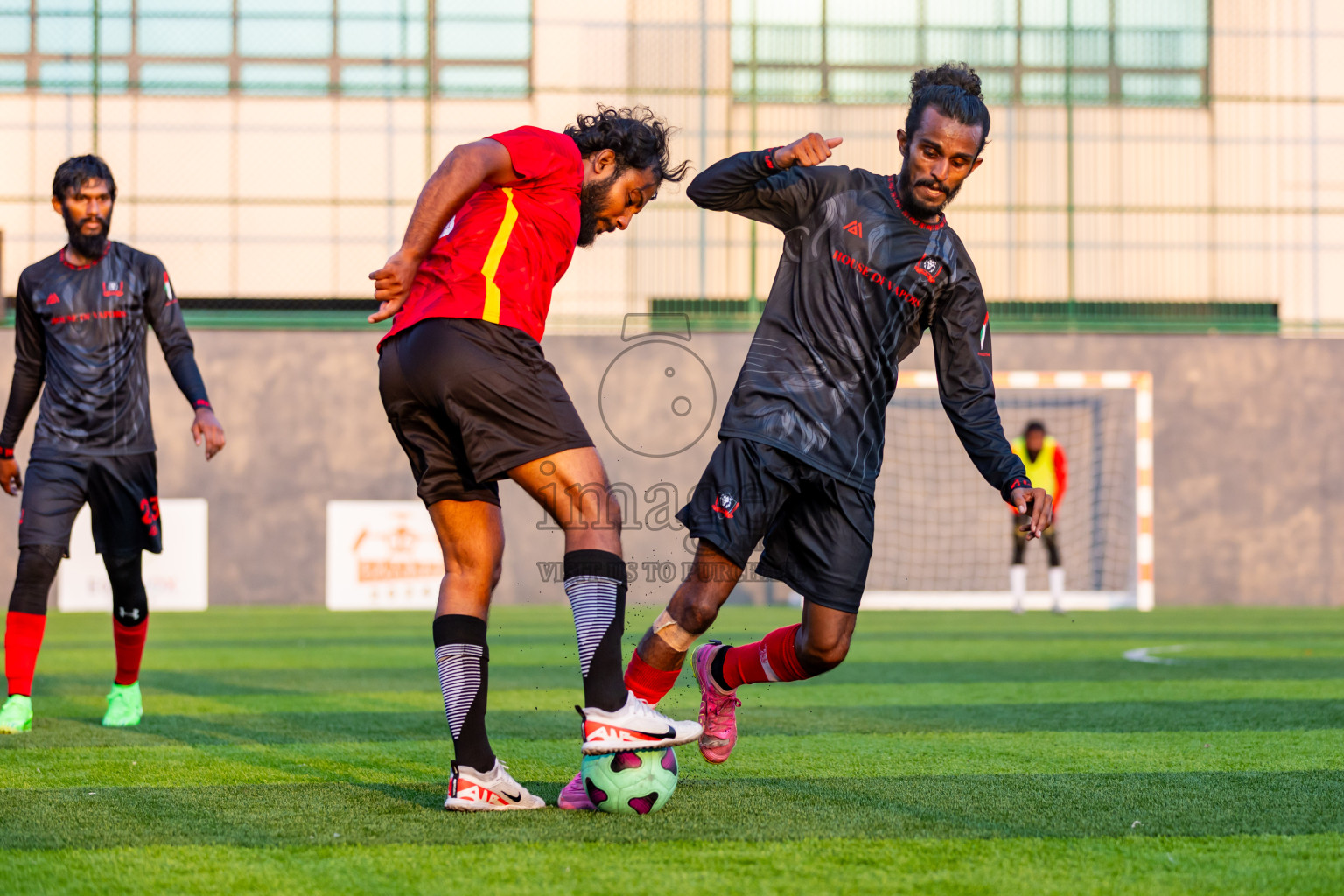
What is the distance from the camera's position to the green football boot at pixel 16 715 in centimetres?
480

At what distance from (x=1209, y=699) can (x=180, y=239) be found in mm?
14494

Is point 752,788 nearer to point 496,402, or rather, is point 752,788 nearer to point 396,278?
point 496,402

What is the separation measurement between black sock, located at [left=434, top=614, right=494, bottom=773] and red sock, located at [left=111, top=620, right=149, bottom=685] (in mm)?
2331

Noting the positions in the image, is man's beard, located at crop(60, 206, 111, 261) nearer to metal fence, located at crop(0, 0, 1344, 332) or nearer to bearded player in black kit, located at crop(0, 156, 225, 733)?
bearded player in black kit, located at crop(0, 156, 225, 733)

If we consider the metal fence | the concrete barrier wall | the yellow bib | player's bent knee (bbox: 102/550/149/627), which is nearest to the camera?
player's bent knee (bbox: 102/550/149/627)

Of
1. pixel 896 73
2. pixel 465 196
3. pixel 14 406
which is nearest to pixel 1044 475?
pixel 896 73

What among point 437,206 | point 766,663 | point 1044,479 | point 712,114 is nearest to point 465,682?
point 766,663

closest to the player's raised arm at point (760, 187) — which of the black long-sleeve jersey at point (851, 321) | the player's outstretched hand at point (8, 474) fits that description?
the black long-sleeve jersey at point (851, 321)

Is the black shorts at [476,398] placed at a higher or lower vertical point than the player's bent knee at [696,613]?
higher

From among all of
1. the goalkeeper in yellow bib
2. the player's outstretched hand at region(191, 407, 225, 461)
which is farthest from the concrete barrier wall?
the player's outstretched hand at region(191, 407, 225, 461)

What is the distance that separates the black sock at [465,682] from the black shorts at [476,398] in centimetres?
33

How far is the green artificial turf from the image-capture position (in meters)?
2.55

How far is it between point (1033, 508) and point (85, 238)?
3.67m

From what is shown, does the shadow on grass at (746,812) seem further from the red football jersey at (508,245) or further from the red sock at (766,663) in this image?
the red football jersey at (508,245)
